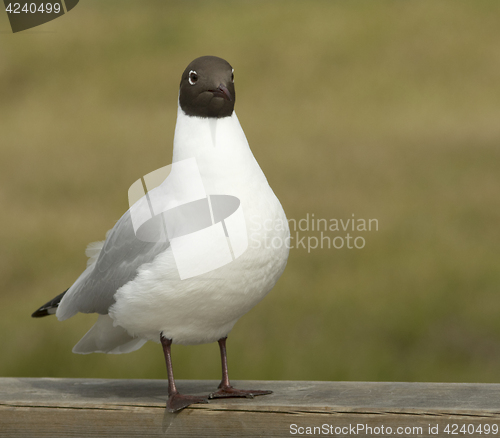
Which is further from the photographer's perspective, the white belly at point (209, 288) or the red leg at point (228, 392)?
the red leg at point (228, 392)

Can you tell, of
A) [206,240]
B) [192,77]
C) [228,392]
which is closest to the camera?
[206,240]

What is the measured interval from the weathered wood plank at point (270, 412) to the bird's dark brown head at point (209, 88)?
999 mm

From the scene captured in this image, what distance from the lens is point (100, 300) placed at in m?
2.60

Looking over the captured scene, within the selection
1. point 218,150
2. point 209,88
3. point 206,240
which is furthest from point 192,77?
point 206,240

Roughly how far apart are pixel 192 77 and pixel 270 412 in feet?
3.76

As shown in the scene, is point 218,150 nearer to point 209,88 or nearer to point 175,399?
point 209,88

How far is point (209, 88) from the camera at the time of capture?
90.2 inches

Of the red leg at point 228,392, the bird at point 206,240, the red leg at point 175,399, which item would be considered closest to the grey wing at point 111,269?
the bird at point 206,240

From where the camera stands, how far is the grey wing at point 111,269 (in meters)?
2.43

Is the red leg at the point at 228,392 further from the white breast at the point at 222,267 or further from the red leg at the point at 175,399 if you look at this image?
the white breast at the point at 222,267

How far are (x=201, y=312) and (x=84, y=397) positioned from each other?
0.63 meters

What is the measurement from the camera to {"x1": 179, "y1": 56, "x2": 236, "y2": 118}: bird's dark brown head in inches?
89.7

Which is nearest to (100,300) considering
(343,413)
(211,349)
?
(343,413)

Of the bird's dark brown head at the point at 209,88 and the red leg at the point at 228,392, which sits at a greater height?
the bird's dark brown head at the point at 209,88
